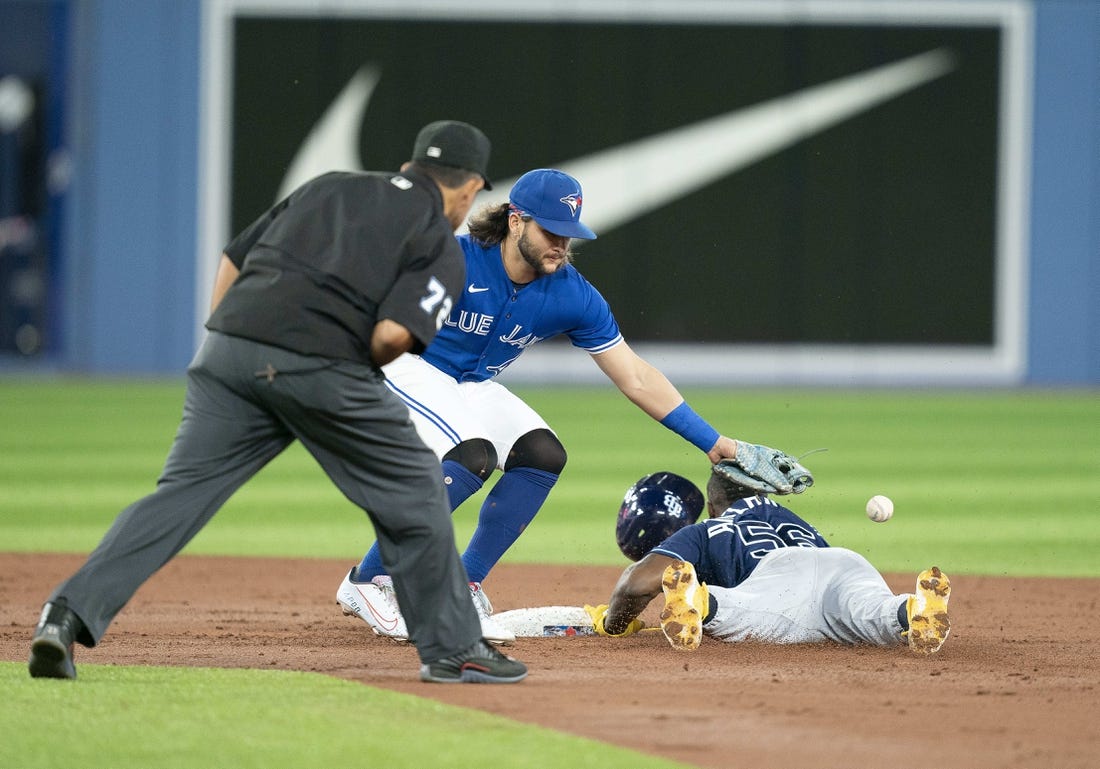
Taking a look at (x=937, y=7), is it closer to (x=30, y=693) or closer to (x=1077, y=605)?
(x=1077, y=605)

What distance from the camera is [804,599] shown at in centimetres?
588

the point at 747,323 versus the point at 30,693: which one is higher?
the point at 747,323

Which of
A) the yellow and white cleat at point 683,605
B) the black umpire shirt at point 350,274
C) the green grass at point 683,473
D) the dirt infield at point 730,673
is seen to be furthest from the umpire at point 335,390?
the green grass at point 683,473

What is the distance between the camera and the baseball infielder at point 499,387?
6113 mm

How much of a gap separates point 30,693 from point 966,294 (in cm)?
1903

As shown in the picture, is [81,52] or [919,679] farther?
[81,52]

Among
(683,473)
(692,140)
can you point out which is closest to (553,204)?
(683,473)

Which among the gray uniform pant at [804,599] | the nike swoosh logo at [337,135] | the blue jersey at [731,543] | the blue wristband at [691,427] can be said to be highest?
the nike swoosh logo at [337,135]

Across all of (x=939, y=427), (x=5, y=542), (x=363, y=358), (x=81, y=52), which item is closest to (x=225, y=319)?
(x=363, y=358)

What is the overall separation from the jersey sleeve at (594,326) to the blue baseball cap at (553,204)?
32cm

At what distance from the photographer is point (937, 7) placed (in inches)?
898

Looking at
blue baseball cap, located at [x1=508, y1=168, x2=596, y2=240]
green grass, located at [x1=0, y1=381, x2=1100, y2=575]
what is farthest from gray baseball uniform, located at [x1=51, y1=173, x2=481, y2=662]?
green grass, located at [x1=0, y1=381, x2=1100, y2=575]

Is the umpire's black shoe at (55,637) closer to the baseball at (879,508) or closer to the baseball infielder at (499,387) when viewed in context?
the baseball infielder at (499,387)

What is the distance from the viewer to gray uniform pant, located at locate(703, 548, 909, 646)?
581 centimetres
